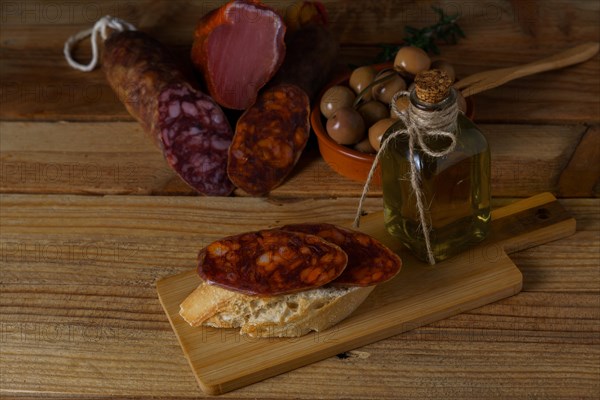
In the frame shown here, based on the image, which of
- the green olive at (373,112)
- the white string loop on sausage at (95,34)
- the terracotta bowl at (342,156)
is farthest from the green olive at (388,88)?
the white string loop on sausage at (95,34)

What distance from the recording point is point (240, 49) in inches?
69.2

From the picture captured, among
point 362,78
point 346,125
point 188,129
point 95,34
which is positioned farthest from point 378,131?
point 95,34

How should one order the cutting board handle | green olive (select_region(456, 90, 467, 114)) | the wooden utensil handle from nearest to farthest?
the cutting board handle < green olive (select_region(456, 90, 467, 114)) < the wooden utensil handle

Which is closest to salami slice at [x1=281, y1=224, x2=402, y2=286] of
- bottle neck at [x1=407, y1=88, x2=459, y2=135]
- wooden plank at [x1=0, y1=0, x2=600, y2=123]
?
bottle neck at [x1=407, y1=88, x2=459, y2=135]

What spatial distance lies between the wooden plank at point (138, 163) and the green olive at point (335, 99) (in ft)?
0.43

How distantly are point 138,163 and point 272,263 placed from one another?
1.97 ft

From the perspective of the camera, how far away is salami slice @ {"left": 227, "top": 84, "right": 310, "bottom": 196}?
1.70 metres

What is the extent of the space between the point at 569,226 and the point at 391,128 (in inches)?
15.2

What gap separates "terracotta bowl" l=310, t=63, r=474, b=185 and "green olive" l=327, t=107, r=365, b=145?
2cm

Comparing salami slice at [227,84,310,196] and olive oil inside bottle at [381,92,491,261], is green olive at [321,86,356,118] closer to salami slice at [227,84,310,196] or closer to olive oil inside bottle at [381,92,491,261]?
salami slice at [227,84,310,196]

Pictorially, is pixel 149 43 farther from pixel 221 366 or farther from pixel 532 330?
pixel 532 330

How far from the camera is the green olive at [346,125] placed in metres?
1.63

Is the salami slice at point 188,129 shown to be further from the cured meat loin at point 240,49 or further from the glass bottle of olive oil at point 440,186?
the glass bottle of olive oil at point 440,186

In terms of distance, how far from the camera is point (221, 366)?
1.33m
